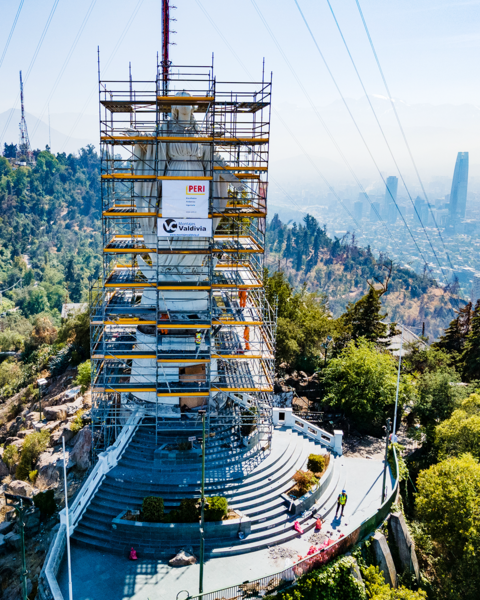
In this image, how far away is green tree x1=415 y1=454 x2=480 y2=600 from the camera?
19.2 m

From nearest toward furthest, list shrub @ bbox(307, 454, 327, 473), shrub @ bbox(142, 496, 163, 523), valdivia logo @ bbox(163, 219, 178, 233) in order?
shrub @ bbox(142, 496, 163, 523) < valdivia logo @ bbox(163, 219, 178, 233) < shrub @ bbox(307, 454, 327, 473)

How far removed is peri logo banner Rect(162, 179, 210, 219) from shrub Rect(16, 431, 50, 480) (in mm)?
15094

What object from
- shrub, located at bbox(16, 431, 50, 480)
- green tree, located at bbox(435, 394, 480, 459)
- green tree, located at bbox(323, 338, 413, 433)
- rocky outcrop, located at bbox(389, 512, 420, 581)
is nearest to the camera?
rocky outcrop, located at bbox(389, 512, 420, 581)

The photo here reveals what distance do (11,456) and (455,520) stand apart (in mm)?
24559

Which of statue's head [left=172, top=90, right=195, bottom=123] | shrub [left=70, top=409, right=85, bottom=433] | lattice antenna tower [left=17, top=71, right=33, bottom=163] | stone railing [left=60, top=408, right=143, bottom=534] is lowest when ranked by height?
shrub [left=70, top=409, right=85, bottom=433]

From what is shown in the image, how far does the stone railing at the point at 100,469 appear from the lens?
19703mm

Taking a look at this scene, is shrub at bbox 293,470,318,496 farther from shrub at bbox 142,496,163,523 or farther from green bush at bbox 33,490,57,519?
green bush at bbox 33,490,57,519

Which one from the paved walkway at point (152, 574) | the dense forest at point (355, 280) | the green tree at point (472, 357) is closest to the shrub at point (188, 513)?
the paved walkway at point (152, 574)

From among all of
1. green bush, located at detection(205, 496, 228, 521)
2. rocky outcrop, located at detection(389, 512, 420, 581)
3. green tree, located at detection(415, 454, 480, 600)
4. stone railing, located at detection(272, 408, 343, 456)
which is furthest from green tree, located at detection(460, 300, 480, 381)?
green bush, located at detection(205, 496, 228, 521)

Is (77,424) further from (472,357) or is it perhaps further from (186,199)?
(472,357)

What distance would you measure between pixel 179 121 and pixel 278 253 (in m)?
144

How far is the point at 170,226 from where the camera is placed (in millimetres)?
23031

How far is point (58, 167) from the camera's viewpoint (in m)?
160

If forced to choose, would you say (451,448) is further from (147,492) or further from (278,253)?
(278,253)
